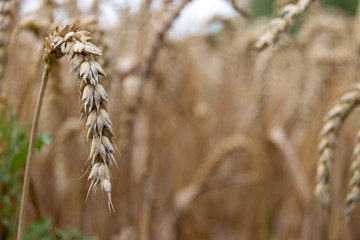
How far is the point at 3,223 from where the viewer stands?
0.81 m

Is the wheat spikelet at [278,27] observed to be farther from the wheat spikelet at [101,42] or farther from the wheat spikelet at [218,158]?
the wheat spikelet at [218,158]

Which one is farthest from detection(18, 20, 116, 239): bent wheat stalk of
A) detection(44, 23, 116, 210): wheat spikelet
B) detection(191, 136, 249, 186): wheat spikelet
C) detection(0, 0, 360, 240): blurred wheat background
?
detection(191, 136, 249, 186): wheat spikelet

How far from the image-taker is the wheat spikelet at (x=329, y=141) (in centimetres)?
68

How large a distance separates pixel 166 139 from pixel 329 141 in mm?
1249

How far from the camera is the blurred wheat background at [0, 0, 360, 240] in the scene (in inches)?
35.4

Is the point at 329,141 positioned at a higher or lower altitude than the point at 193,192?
lower

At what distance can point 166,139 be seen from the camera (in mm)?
1897

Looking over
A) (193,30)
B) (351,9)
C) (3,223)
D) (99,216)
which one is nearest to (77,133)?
(99,216)

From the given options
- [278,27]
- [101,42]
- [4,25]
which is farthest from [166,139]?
[278,27]

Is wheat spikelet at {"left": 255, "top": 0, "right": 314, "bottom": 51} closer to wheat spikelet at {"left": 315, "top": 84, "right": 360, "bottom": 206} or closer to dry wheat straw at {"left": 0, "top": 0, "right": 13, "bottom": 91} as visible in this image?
wheat spikelet at {"left": 315, "top": 84, "right": 360, "bottom": 206}

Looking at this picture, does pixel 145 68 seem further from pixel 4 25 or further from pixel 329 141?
pixel 329 141

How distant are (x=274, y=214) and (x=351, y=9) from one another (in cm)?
1414

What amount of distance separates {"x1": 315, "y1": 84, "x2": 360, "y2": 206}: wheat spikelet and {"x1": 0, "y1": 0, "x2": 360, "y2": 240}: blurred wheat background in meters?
0.05

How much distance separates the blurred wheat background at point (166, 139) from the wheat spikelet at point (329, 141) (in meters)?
0.05
